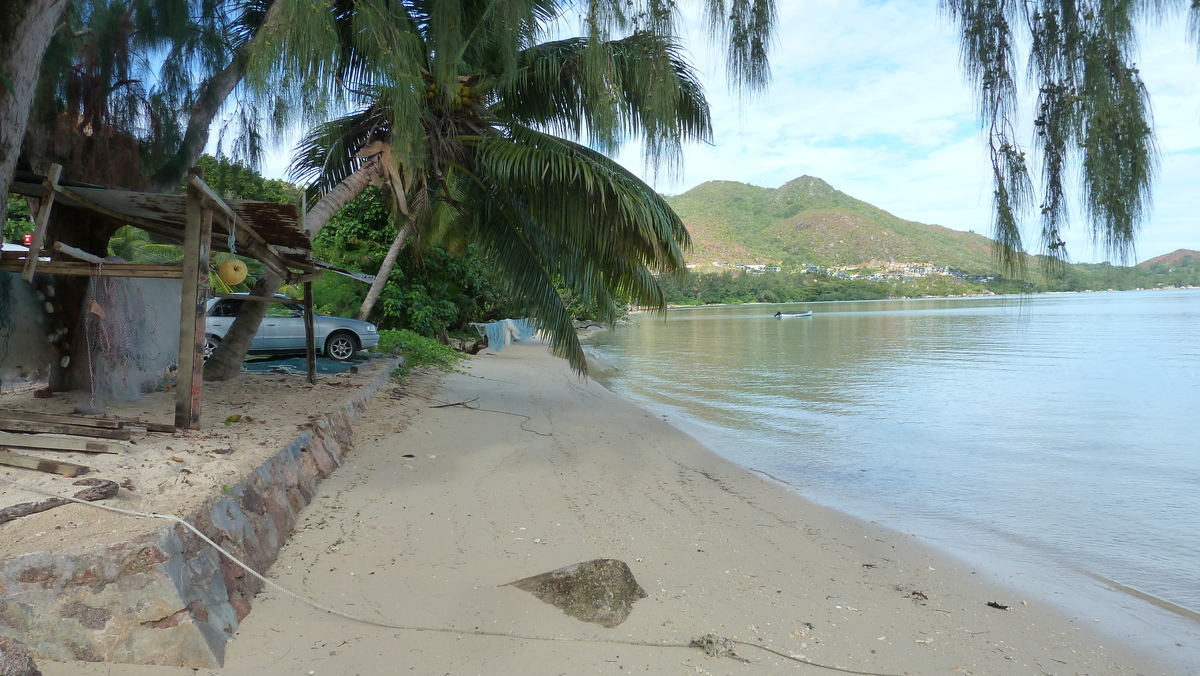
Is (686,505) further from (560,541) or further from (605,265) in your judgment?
(605,265)

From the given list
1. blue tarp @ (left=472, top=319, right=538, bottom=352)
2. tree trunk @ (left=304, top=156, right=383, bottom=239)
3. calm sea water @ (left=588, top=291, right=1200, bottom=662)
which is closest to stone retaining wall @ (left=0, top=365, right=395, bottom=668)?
calm sea water @ (left=588, top=291, right=1200, bottom=662)

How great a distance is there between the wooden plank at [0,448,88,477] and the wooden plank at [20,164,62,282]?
1.82 m

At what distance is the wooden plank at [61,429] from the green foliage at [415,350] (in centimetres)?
812

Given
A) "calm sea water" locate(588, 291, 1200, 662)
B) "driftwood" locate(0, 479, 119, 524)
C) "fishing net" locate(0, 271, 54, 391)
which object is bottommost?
"calm sea water" locate(588, 291, 1200, 662)

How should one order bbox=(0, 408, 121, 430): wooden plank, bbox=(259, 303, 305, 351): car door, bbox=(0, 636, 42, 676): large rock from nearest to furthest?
bbox=(0, 636, 42, 676): large rock < bbox=(0, 408, 121, 430): wooden plank < bbox=(259, 303, 305, 351): car door

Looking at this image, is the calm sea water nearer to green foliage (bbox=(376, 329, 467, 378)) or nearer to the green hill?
green foliage (bbox=(376, 329, 467, 378))

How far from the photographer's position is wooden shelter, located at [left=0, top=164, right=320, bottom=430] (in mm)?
5246

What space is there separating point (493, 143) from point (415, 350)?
6.83m

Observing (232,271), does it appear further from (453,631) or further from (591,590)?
(591,590)

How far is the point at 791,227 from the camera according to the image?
75.4 meters

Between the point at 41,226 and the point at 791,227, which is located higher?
the point at 791,227

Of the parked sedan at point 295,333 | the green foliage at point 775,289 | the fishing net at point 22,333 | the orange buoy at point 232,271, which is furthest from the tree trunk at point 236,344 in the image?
the green foliage at point 775,289

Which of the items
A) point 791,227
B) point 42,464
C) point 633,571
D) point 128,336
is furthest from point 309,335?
point 791,227

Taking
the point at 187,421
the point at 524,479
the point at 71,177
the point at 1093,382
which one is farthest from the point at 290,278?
the point at 1093,382
